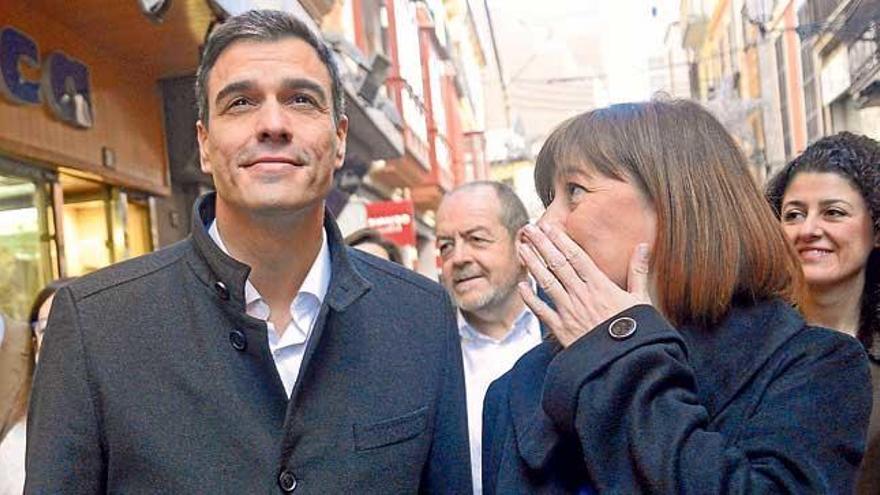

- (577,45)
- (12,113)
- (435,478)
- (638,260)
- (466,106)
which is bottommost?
(435,478)

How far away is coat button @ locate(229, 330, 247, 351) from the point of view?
193cm

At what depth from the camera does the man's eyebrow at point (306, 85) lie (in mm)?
2041

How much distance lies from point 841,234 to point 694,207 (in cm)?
136

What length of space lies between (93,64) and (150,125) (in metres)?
1.21

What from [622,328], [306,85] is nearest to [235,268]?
[306,85]

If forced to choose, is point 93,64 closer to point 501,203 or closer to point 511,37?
point 501,203

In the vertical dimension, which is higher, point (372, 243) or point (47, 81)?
point (47, 81)

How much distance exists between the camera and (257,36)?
6.79 ft

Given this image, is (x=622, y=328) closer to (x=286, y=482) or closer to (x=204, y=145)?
(x=286, y=482)

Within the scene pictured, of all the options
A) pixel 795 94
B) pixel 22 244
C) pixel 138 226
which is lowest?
pixel 22 244

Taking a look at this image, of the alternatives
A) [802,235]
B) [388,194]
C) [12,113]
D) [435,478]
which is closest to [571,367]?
[435,478]

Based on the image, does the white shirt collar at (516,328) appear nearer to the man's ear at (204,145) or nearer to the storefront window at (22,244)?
the man's ear at (204,145)

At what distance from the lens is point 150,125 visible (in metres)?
9.46

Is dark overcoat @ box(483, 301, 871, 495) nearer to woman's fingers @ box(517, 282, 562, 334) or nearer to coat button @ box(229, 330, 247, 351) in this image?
woman's fingers @ box(517, 282, 562, 334)
